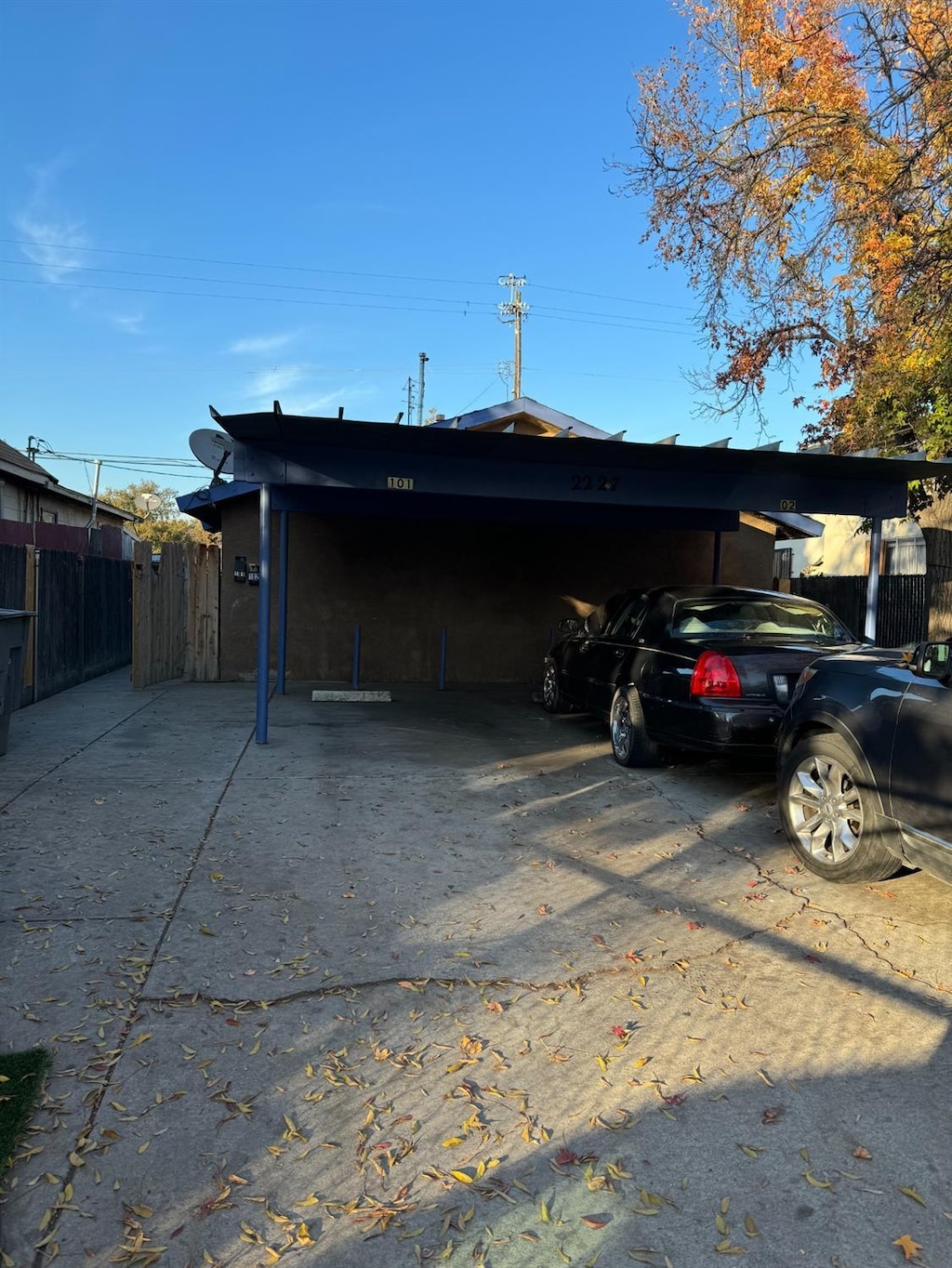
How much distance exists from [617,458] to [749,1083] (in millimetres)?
7146

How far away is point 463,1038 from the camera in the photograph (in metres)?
3.33

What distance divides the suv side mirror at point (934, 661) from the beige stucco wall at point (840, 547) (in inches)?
790

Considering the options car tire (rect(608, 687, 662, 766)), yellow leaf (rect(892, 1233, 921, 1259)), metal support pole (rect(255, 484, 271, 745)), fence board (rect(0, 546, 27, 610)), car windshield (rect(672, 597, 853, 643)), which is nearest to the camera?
yellow leaf (rect(892, 1233, 921, 1259))

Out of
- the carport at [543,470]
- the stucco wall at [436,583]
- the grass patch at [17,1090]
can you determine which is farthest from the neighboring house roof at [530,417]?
the grass patch at [17,1090]

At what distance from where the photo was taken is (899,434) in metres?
12.6

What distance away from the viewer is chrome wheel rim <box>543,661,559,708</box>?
444 inches

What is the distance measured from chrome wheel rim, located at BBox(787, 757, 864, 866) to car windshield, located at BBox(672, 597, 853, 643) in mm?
2270

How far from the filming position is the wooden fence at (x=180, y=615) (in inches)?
528

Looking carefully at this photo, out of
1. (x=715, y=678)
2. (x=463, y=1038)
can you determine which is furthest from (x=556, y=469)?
(x=463, y=1038)

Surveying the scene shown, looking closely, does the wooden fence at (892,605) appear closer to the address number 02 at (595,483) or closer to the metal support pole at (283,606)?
the address number 02 at (595,483)

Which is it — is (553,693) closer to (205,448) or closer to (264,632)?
(264,632)

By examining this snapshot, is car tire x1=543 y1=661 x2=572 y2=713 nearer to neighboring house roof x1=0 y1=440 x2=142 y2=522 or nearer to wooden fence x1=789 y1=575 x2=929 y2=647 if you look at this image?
wooden fence x1=789 y1=575 x2=929 y2=647

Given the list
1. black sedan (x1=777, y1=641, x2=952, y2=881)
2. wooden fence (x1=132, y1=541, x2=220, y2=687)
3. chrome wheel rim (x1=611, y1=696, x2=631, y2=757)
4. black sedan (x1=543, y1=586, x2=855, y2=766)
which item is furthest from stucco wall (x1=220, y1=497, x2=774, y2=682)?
black sedan (x1=777, y1=641, x2=952, y2=881)

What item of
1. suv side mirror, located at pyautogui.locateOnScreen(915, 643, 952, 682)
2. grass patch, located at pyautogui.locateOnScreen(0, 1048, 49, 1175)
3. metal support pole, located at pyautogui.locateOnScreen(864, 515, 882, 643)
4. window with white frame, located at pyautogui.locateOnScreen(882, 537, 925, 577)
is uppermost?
window with white frame, located at pyautogui.locateOnScreen(882, 537, 925, 577)
